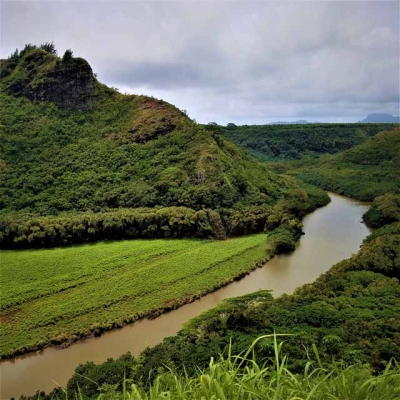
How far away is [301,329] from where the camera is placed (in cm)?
1465

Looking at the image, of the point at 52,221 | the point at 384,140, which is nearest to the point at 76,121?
the point at 52,221

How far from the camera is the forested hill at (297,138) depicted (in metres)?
89.6

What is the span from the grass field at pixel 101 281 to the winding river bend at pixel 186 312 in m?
0.62

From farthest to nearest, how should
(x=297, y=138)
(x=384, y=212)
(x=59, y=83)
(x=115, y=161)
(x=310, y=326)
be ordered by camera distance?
(x=297, y=138)
(x=59, y=83)
(x=115, y=161)
(x=384, y=212)
(x=310, y=326)

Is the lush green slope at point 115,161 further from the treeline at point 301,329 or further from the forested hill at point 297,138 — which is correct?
the forested hill at point 297,138

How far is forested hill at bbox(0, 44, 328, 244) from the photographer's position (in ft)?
111

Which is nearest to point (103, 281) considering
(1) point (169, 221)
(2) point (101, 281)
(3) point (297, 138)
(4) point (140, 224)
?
(2) point (101, 281)

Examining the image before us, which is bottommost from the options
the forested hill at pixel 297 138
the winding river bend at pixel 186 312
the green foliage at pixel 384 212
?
the winding river bend at pixel 186 312

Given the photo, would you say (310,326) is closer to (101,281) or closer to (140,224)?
(101,281)

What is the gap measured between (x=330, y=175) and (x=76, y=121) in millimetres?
37543

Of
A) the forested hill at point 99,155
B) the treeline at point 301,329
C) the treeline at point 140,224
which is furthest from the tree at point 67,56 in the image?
the treeline at point 301,329

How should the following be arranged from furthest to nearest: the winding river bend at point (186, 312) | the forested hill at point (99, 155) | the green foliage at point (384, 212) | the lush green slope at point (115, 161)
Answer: the green foliage at point (384, 212), the lush green slope at point (115, 161), the forested hill at point (99, 155), the winding river bend at point (186, 312)

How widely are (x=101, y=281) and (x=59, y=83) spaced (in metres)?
27.9

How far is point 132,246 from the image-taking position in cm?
2844
